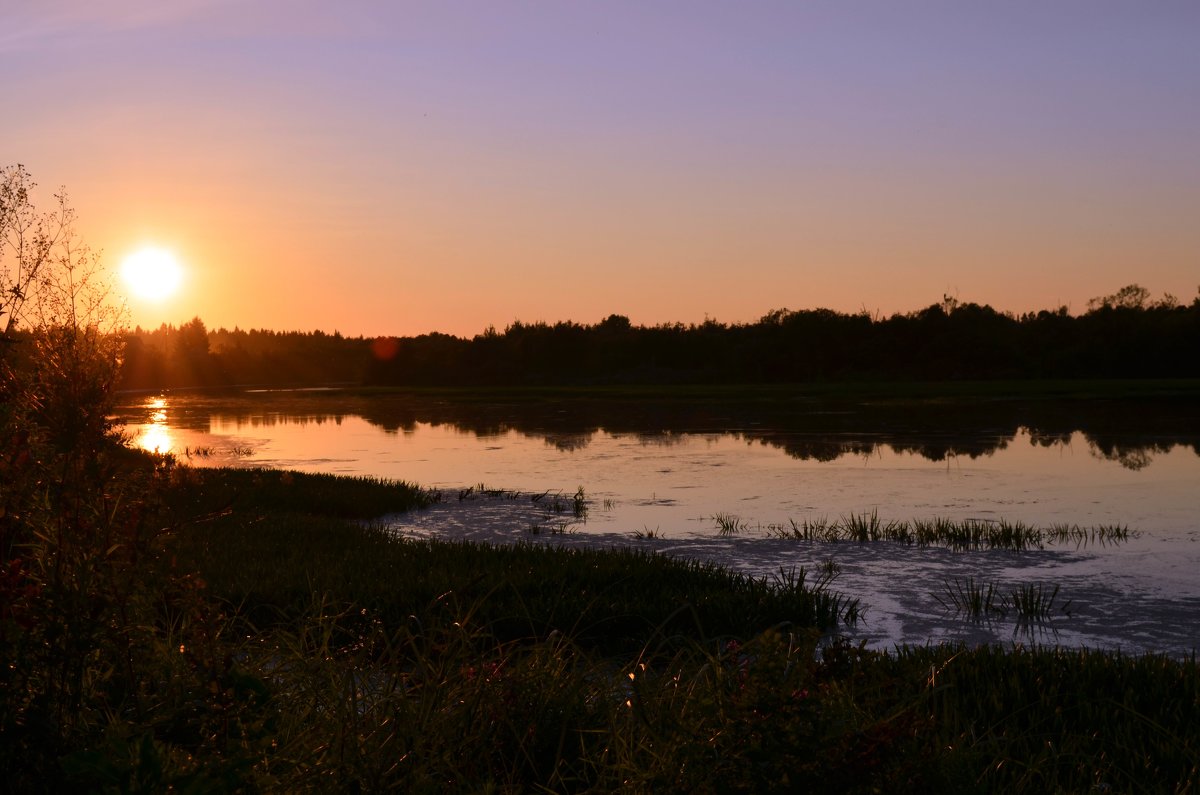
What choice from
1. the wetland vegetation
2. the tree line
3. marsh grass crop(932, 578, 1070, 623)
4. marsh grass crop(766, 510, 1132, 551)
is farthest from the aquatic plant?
the tree line

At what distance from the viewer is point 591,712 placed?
5.75 metres

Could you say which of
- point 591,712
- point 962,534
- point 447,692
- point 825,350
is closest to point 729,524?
point 962,534

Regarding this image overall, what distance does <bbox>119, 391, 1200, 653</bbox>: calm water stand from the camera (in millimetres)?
12086

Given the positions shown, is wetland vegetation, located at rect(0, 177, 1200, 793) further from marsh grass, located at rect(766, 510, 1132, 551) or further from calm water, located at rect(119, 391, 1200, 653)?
marsh grass, located at rect(766, 510, 1132, 551)

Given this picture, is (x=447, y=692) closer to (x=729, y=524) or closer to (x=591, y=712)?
(x=591, y=712)

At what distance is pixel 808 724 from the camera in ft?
12.2

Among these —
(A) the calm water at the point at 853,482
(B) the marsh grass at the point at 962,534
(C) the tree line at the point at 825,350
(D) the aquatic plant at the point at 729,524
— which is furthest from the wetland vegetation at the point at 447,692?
(C) the tree line at the point at 825,350

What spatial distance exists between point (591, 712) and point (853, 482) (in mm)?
18976

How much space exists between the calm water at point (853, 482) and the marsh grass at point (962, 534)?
0.41 meters

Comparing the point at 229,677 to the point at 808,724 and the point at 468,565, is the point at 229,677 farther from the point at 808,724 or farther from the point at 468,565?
the point at 468,565

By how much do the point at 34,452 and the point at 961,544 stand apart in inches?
527

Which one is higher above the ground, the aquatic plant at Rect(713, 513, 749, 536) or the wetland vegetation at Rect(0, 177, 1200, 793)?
the wetland vegetation at Rect(0, 177, 1200, 793)

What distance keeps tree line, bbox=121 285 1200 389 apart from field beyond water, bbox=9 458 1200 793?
81159 mm

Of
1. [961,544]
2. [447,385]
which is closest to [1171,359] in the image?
[447,385]
